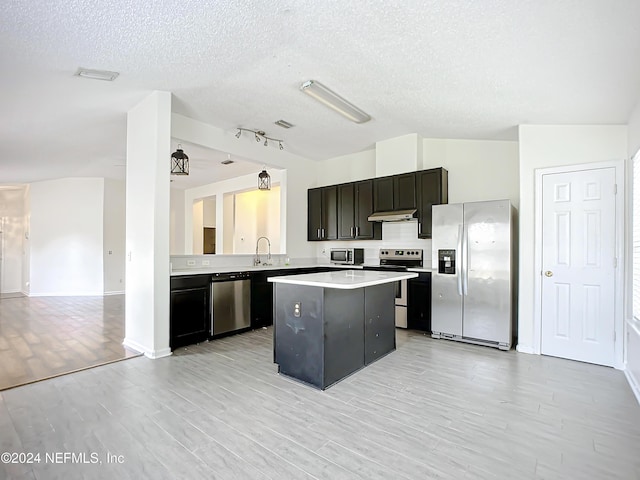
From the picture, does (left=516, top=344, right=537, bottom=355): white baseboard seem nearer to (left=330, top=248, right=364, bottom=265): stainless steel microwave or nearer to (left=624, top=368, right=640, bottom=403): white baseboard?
(left=624, top=368, right=640, bottom=403): white baseboard

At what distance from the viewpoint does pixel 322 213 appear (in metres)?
6.29

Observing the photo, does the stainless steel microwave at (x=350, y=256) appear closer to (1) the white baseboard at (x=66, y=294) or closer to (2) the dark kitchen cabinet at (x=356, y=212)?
(2) the dark kitchen cabinet at (x=356, y=212)

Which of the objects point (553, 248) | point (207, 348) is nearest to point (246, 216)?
point (207, 348)

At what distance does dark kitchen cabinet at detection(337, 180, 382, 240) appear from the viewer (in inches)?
221

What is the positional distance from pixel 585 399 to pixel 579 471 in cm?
113

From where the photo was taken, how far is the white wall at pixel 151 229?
3646 mm

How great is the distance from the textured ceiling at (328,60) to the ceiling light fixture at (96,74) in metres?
0.07

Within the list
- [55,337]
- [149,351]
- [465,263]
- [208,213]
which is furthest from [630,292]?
[208,213]

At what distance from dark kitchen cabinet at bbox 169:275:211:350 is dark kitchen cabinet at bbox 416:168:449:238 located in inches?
124

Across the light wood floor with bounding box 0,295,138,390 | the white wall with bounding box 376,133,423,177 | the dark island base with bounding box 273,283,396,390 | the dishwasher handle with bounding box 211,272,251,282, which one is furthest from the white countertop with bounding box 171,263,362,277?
the white wall with bounding box 376,133,423,177

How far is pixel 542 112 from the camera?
3463mm

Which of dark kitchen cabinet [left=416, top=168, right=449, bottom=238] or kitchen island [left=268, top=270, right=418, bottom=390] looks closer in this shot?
kitchen island [left=268, top=270, right=418, bottom=390]

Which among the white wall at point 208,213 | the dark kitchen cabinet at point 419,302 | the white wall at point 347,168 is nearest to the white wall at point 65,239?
the white wall at point 208,213

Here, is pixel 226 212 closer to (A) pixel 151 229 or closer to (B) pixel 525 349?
(A) pixel 151 229
